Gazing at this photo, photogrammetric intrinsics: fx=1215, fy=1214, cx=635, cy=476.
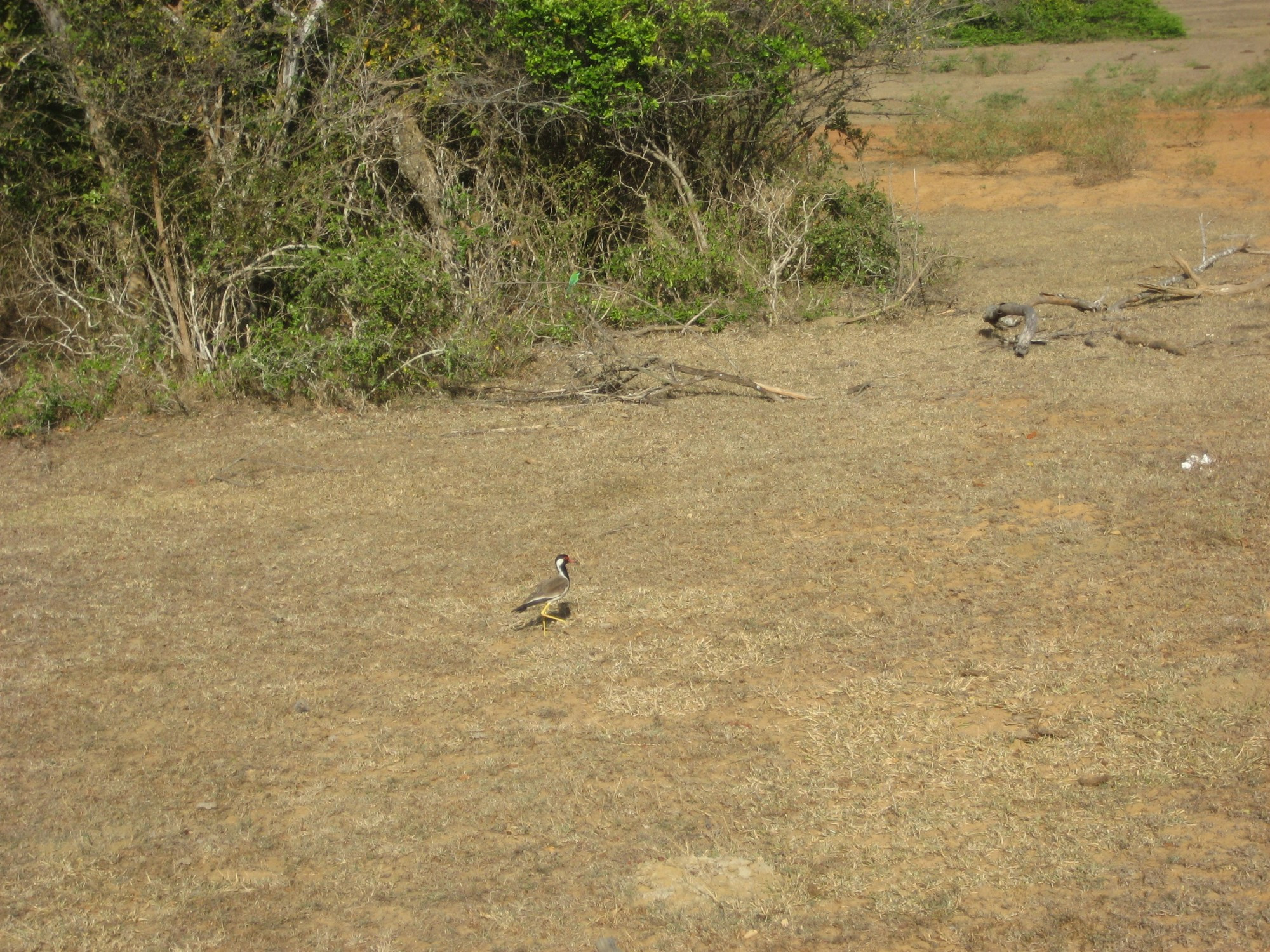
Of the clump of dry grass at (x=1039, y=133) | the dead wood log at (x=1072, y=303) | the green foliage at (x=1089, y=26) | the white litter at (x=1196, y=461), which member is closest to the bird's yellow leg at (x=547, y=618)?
the white litter at (x=1196, y=461)

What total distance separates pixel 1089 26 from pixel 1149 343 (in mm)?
28849

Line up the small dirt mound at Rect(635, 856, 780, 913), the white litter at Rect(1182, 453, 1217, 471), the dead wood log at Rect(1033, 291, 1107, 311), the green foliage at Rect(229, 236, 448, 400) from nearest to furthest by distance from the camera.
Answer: the small dirt mound at Rect(635, 856, 780, 913), the white litter at Rect(1182, 453, 1217, 471), the green foliage at Rect(229, 236, 448, 400), the dead wood log at Rect(1033, 291, 1107, 311)

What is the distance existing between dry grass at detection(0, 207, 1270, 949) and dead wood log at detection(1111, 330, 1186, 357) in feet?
1.66

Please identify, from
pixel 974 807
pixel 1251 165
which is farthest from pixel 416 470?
pixel 1251 165

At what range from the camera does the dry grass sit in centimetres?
355

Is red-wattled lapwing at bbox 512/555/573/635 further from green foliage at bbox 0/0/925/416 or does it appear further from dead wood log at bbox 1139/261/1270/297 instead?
dead wood log at bbox 1139/261/1270/297

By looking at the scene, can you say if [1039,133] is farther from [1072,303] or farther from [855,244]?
[1072,303]

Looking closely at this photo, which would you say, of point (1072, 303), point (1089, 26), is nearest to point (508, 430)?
point (1072, 303)

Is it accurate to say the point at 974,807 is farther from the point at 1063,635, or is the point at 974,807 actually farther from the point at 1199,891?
the point at 1063,635

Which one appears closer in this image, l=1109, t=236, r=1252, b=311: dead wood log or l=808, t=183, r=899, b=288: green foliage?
l=1109, t=236, r=1252, b=311: dead wood log

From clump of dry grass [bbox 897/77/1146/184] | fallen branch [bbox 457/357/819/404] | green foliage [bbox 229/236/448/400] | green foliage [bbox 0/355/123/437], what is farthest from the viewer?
clump of dry grass [bbox 897/77/1146/184]

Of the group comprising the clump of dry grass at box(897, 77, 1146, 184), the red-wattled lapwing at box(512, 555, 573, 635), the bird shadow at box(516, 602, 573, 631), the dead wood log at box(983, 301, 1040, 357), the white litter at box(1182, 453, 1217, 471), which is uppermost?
the red-wattled lapwing at box(512, 555, 573, 635)

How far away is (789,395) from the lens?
8578 millimetres

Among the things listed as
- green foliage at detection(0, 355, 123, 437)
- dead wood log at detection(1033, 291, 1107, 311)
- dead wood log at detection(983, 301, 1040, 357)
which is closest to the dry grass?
green foliage at detection(0, 355, 123, 437)
